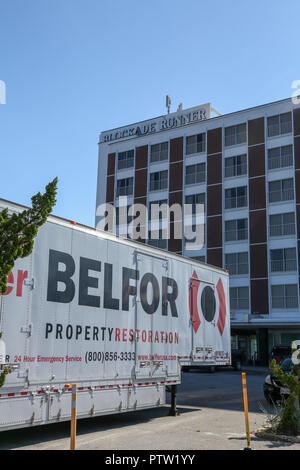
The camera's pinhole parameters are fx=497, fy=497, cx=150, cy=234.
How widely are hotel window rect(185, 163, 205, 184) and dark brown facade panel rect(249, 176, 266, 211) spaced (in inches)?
210

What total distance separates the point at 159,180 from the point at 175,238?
22.1 ft

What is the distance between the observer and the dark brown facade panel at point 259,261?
45594mm

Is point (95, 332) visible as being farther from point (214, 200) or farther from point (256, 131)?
point (256, 131)

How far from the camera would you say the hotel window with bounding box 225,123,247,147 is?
48844mm

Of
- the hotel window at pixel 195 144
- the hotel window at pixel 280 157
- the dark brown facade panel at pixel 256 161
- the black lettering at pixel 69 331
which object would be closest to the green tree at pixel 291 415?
the black lettering at pixel 69 331

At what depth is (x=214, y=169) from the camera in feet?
163

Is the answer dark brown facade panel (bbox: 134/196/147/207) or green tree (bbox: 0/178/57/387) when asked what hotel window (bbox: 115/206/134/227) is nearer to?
dark brown facade panel (bbox: 134/196/147/207)

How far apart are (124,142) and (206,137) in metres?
10.2

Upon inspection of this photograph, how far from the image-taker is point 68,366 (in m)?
9.71

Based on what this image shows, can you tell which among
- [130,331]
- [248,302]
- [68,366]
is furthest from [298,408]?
[248,302]

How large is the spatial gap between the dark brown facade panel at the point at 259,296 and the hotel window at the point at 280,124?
46.0ft

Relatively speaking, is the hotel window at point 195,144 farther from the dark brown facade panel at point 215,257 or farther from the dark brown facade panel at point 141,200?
the dark brown facade panel at point 215,257
